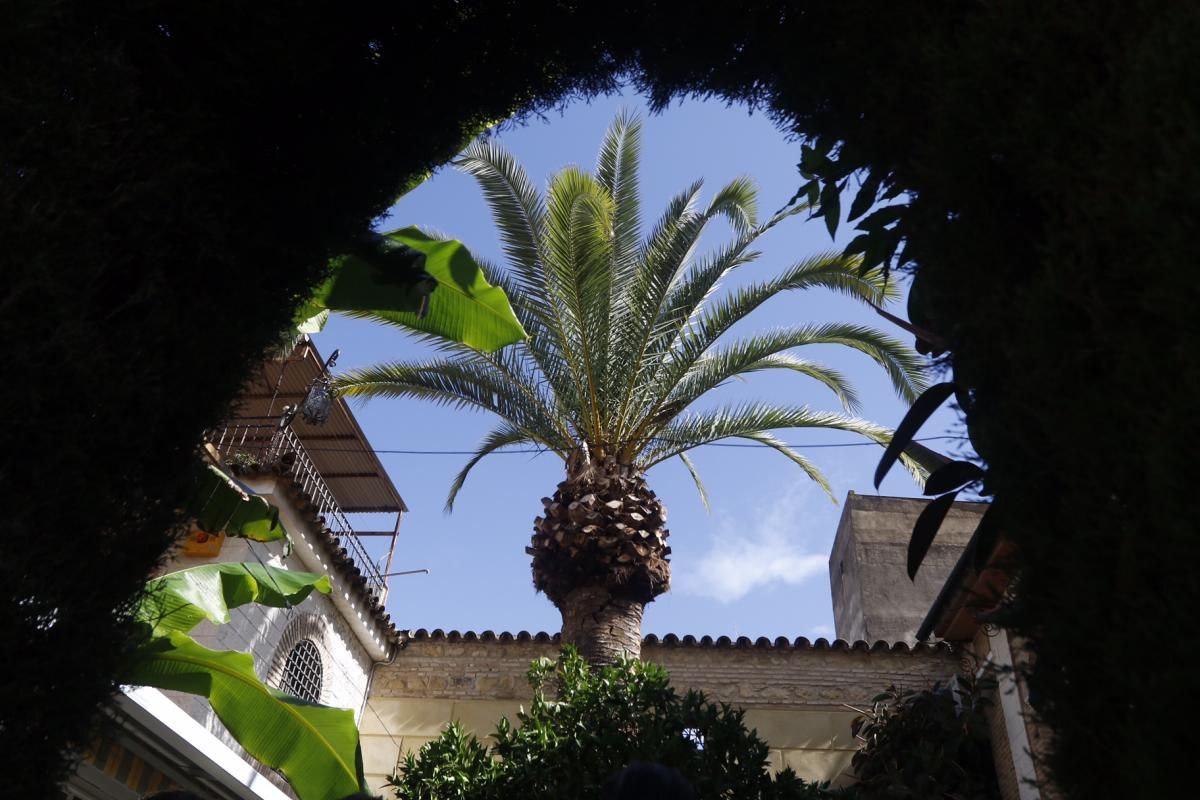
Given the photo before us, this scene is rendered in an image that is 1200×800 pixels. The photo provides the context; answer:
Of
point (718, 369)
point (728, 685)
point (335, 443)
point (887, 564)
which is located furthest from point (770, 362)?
point (887, 564)

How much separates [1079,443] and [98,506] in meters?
1.85

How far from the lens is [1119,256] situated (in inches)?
52.4

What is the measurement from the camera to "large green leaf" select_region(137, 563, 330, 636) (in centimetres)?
645

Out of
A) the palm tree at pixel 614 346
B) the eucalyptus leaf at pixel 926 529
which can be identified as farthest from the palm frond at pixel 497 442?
the eucalyptus leaf at pixel 926 529

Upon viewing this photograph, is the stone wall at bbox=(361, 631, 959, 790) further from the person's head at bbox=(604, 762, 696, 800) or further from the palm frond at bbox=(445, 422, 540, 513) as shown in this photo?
the person's head at bbox=(604, 762, 696, 800)

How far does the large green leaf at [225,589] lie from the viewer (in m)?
6.45

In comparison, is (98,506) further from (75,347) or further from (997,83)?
(997,83)

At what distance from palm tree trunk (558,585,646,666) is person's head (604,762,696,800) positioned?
6.85 m

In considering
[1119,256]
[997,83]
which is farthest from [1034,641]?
[997,83]

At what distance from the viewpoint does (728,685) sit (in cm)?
1256

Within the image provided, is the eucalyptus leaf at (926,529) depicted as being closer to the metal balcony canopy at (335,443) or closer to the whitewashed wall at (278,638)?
the whitewashed wall at (278,638)

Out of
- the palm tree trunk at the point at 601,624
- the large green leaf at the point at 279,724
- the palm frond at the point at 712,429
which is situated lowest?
the large green leaf at the point at 279,724

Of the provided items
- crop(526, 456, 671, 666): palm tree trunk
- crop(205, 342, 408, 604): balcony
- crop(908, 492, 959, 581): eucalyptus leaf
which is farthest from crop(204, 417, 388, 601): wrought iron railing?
crop(908, 492, 959, 581): eucalyptus leaf

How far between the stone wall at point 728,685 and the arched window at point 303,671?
1.46m
